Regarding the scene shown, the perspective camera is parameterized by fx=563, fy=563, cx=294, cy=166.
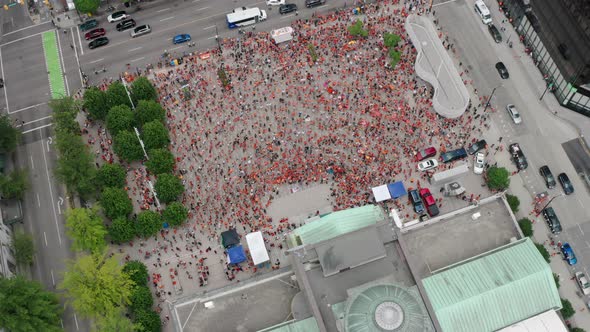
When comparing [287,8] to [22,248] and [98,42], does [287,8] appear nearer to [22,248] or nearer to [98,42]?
[98,42]

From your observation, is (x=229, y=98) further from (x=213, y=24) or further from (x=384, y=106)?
(x=384, y=106)

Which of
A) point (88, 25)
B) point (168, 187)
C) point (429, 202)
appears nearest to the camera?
point (168, 187)

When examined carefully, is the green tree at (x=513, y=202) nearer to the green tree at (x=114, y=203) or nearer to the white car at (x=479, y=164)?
the white car at (x=479, y=164)

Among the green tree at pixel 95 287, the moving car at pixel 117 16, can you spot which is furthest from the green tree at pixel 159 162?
the moving car at pixel 117 16

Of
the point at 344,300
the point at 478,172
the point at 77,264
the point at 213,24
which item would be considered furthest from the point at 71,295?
the point at 478,172

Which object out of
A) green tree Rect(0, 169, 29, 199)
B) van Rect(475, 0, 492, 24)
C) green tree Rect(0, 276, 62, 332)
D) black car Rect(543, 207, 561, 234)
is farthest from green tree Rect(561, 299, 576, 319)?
green tree Rect(0, 169, 29, 199)

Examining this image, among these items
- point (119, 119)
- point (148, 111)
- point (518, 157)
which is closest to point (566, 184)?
point (518, 157)
